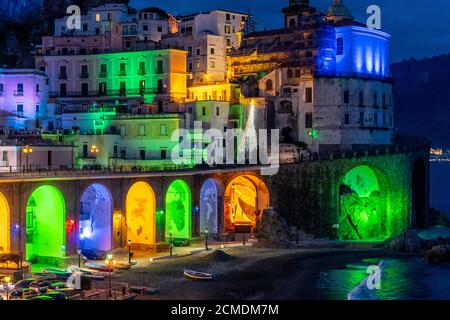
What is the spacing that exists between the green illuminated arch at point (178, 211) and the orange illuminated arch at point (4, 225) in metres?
22.2

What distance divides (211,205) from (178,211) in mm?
4558

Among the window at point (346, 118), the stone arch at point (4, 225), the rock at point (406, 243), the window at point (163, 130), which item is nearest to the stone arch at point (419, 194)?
the window at point (346, 118)

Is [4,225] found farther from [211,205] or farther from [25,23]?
[25,23]

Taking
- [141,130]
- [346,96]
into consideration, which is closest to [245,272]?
[141,130]

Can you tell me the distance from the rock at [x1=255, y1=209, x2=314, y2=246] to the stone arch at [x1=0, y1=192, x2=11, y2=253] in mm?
29823

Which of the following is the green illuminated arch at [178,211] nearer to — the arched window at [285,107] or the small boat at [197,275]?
the small boat at [197,275]

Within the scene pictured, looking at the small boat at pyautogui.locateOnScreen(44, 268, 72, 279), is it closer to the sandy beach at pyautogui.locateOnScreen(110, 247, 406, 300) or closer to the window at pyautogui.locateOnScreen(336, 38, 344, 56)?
the sandy beach at pyautogui.locateOnScreen(110, 247, 406, 300)

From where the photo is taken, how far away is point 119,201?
6856 centimetres

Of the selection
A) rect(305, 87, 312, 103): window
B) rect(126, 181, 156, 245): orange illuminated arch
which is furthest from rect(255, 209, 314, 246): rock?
rect(305, 87, 312, 103): window

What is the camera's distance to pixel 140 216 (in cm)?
7331
